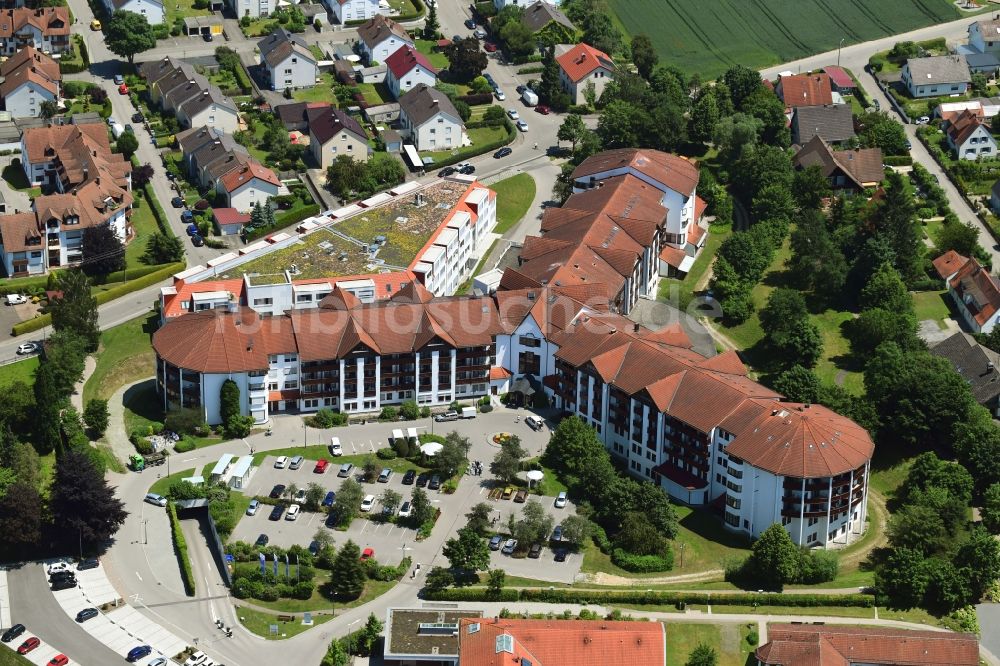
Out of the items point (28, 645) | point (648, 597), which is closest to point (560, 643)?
point (648, 597)

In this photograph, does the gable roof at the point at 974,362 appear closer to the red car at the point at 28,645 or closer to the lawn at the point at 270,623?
the lawn at the point at 270,623

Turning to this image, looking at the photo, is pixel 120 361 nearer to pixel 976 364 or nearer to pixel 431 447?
pixel 431 447

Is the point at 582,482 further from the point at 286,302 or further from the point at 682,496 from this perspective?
the point at 286,302

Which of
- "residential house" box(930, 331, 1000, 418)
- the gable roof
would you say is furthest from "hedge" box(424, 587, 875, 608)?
the gable roof

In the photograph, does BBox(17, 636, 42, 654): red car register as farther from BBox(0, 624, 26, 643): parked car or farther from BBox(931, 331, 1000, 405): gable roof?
BBox(931, 331, 1000, 405): gable roof

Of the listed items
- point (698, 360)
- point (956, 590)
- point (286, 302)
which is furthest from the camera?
point (286, 302)

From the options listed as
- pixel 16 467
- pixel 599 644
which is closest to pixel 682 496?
pixel 599 644
